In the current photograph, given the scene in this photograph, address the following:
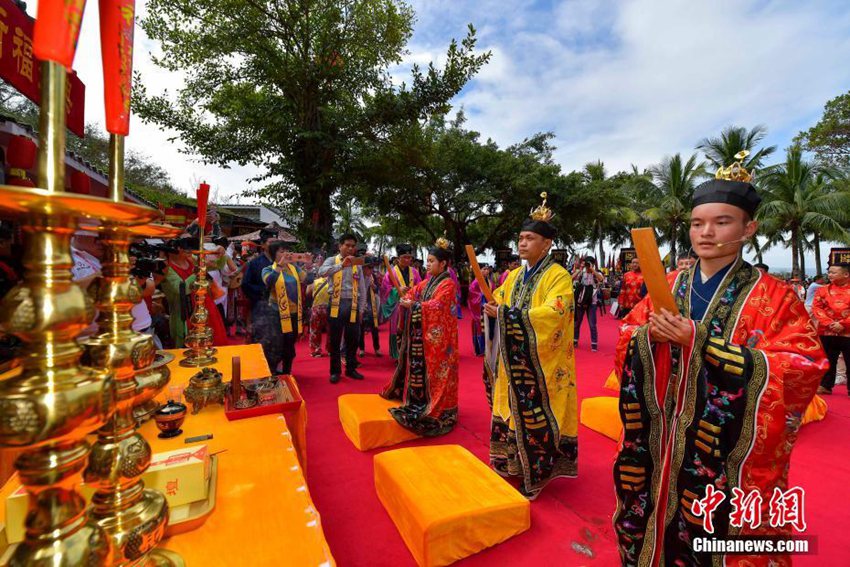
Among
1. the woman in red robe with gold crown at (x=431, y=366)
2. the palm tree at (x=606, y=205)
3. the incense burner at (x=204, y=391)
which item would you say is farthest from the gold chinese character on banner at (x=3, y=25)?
the palm tree at (x=606, y=205)

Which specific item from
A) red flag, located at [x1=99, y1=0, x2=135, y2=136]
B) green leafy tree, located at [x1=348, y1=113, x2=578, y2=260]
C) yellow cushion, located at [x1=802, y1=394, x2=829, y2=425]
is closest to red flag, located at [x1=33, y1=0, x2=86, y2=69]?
red flag, located at [x1=99, y1=0, x2=135, y2=136]

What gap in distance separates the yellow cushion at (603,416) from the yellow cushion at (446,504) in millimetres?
1803

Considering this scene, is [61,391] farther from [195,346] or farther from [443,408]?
[443,408]

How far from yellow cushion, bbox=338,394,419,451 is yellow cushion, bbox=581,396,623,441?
178 cm

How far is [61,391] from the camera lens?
0.48 meters

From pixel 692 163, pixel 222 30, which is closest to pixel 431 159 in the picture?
pixel 222 30

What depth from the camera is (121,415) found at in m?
0.75

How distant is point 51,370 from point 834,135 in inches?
1109

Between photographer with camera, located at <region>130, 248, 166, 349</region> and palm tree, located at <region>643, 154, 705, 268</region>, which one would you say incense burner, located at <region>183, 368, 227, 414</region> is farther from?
palm tree, located at <region>643, 154, 705, 268</region>

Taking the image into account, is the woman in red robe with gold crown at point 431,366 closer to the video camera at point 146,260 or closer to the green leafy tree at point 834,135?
the video camera at point 146,260

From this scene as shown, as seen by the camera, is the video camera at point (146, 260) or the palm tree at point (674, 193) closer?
the video camera at point (146, 260)

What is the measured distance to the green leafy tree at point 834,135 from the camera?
18562 mm

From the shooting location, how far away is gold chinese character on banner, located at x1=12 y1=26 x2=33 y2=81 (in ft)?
8.86

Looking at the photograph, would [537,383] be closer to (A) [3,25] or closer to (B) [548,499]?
(B) [548,499]
